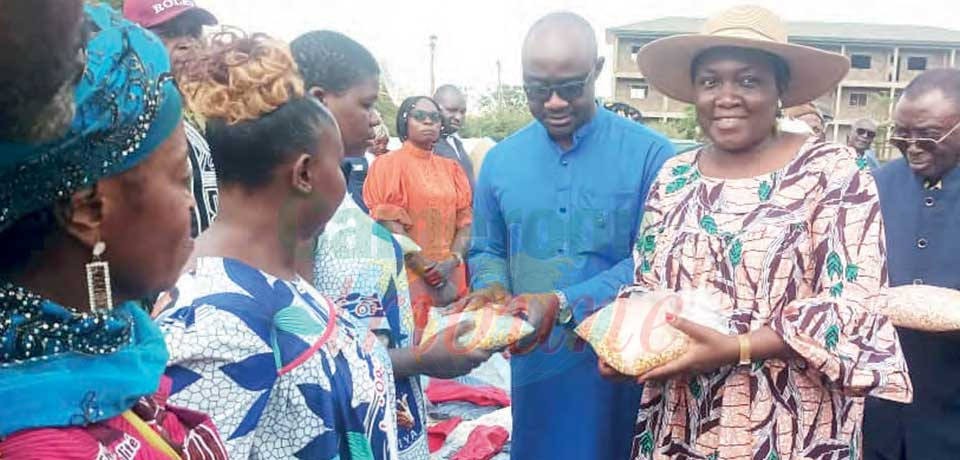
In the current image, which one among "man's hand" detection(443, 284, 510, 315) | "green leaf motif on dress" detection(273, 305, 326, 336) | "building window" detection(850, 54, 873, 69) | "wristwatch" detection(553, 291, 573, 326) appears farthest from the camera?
"building window" detection(850, 54, 873, 69)

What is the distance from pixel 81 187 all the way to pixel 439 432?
3676 mm

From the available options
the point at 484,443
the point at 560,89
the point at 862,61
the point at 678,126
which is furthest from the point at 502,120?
the point at 560,89

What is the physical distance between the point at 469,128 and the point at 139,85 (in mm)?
27792

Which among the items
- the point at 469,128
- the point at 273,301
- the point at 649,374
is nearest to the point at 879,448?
the point at 649,374

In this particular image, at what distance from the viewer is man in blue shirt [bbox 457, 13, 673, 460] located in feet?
8.63

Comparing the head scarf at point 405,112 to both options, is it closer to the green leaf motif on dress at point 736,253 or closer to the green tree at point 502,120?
the green leaf motif on dress at point 736,253

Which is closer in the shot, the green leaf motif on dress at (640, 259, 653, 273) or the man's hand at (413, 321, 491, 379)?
the man's hand at (413, 321, 491, 379)

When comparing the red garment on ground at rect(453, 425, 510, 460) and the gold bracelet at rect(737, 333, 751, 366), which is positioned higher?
the gold bracelet at rect(737, 333, 751, 366)

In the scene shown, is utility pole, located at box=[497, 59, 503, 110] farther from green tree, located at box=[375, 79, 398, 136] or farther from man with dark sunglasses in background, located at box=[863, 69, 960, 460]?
man with dark sunglasses in background, located at box=[863, 69, 960, 460]

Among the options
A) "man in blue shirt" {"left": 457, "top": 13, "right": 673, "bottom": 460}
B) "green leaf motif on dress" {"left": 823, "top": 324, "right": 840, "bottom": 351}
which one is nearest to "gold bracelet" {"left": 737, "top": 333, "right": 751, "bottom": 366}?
"green leaf motif on dress" {"left": 823, "top": 324, "right": 840, "bottom": 351}

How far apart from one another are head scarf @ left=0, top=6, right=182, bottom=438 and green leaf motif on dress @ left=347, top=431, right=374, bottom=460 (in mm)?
578

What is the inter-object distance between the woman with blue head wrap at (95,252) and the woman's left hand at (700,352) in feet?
4.42

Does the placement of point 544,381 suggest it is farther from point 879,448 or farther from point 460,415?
point 460,415

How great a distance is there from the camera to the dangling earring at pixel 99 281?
894 mm
